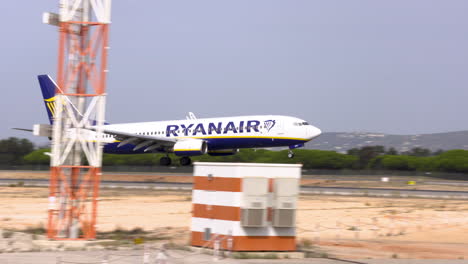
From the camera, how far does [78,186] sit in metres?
17.0

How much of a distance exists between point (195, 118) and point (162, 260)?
1501 inches

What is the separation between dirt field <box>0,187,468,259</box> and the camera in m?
17.5

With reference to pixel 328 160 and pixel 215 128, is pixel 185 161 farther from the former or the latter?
pixel 328 160

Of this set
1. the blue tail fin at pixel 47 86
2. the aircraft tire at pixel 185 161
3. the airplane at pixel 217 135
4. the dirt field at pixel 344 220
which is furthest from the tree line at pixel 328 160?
the blue tail fin at pixel 47 86

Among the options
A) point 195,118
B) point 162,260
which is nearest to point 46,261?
point 162,260

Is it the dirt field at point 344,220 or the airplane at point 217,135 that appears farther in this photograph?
the airplane at point 217,135

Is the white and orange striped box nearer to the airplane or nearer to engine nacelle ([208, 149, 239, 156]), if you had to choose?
the airplane

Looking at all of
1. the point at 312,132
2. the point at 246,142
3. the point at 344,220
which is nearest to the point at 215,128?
the point at 246,142

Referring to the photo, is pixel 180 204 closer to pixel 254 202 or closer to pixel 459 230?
pixel 459 230

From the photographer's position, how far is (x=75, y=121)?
54.2 ft

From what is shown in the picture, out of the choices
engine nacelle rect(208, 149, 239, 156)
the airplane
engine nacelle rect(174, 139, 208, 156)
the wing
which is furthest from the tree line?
engine nacelle rect(174, 139, 208, 156)

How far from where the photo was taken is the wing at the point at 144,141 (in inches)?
1825

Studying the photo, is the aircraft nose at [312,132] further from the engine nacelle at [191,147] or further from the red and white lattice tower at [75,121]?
the red and white lattice tower at [75,121]

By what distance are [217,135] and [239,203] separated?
31071 mm
